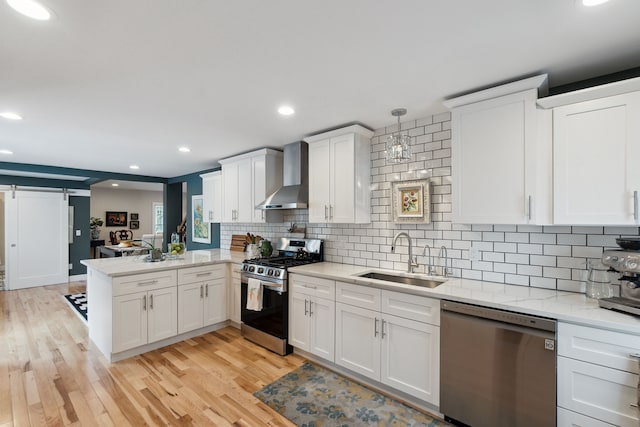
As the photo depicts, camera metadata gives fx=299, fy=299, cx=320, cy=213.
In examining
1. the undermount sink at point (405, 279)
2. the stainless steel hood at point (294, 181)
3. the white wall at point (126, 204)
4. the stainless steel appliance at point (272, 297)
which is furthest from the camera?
the white wall at point (126, 204)

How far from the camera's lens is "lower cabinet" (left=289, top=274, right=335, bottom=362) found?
2828mm

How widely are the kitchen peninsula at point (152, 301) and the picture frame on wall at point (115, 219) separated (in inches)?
285

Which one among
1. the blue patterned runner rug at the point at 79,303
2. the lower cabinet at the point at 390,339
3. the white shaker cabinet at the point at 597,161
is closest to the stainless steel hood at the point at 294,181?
the lower cabinet at the point at 390,339

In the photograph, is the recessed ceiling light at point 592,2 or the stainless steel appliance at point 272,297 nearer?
the recessed ceiling light at point 592,2

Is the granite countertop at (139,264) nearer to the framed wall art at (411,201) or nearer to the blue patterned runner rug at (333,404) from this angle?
the blue patterned runner rug at (333,404)

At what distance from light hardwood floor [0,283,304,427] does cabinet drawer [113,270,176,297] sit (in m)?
0.71

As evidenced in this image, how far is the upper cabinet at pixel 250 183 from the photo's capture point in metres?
4.07

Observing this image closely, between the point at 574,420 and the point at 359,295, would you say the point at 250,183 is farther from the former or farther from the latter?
the point at 574,420

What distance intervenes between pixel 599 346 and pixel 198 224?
5.91 m

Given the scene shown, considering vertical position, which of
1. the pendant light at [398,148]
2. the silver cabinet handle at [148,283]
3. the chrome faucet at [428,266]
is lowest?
the silver cabinet handle at [148,283]

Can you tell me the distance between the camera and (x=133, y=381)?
105 inches

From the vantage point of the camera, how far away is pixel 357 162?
3098 mm

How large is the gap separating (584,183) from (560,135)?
0.34 meters

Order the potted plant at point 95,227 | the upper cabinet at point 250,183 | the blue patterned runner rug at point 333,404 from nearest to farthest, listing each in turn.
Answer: the blue patterned runner rug at point 333,404
the upper cabinet at point 250,183
the potted plant at point 95,227
